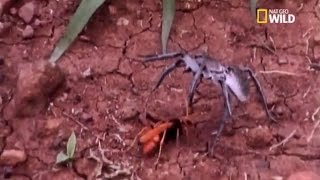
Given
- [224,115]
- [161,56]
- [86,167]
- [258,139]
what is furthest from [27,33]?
[258,139]

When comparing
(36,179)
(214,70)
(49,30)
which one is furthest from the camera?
(49,30)

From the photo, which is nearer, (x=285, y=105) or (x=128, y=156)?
(x=128, y=156)

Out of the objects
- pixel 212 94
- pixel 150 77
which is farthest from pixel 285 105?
pixel 150 77

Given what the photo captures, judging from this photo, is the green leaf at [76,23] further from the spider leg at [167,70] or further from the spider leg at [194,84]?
the spider leg at [194,84]

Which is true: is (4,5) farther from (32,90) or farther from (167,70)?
(167,70)

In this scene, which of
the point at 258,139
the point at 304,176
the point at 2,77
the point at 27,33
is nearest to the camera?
the point at 304,176

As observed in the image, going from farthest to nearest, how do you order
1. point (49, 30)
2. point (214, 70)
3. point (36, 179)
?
point (49, 30), point (214, 70), point (36, 179)

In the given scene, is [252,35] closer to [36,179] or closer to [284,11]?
[284,11]
